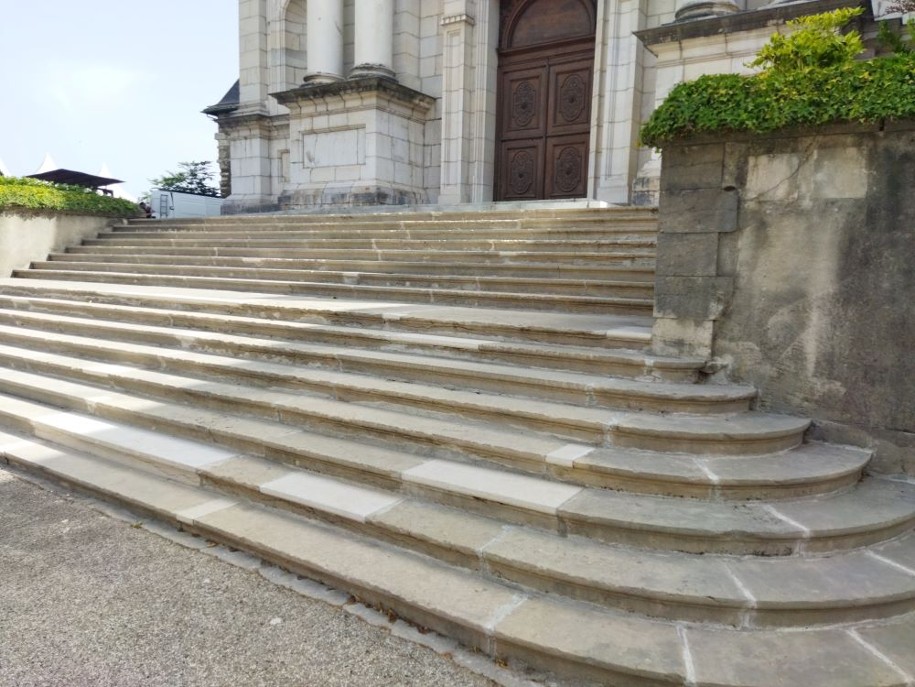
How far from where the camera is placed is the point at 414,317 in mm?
5312

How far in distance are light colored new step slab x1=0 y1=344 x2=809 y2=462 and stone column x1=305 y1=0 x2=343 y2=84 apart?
33.8 ft

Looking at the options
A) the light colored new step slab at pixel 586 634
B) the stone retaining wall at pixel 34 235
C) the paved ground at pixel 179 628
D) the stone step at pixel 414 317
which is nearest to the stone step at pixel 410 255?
the stone retaining wall at pixel 34 235

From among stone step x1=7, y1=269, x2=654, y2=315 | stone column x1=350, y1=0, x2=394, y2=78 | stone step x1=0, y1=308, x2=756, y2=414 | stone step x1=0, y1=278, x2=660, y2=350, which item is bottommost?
stone step x1=0, y1=308, x2=756, y2=414

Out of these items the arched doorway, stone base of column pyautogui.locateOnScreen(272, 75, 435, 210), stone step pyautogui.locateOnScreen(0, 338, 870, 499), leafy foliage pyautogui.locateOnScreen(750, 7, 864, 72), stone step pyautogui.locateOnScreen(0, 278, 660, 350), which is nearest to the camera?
stone step pyautogui.locateOnScreen(0, 338, 870, 499)

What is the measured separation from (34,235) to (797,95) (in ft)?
36.8

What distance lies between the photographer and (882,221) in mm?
3461

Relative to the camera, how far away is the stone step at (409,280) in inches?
225

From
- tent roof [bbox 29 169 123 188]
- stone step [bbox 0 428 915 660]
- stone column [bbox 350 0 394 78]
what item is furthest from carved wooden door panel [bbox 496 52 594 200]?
tent roof [bbox 29 169 123 188]

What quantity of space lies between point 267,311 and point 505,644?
14.7 ft

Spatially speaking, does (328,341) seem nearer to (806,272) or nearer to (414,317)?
(414,317)

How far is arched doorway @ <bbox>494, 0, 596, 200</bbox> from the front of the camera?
11.4 m

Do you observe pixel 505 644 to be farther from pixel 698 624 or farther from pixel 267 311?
pixel 267 311

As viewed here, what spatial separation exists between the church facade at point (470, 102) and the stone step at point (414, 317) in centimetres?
554

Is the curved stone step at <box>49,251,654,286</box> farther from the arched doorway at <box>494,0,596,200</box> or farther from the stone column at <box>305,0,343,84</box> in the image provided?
the stone column at <box>305,0,343,84</box>
